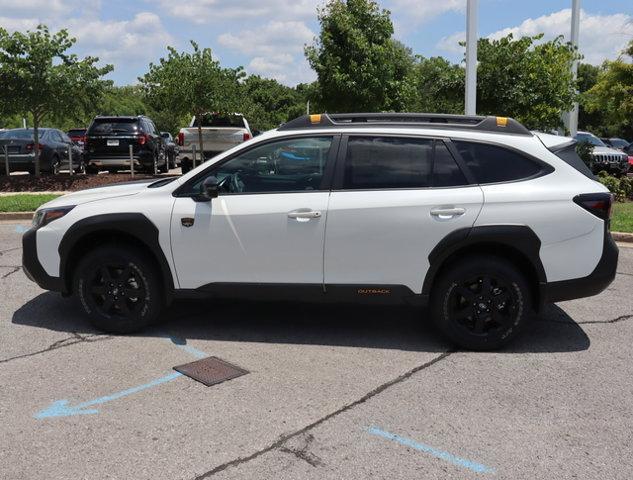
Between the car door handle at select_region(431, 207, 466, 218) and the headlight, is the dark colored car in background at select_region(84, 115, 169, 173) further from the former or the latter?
the car door handle at select_region(431, 207, 466, 218)

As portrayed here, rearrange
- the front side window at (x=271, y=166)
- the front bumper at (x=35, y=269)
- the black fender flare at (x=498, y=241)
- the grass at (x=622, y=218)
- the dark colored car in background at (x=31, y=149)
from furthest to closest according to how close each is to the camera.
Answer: the dark colored car in background at (x=31, y=149), the grass at (x=622, y=218), the front bumper at (x=35, y=269), the front side window at (x=271, y=166), the black fender flare at (x=498, y=241)

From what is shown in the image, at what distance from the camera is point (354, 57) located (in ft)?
A: 59.6

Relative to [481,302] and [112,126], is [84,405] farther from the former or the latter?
[112,126]

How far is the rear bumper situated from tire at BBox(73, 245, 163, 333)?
3083 millimetres

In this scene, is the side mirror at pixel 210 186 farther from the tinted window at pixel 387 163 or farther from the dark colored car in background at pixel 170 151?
the dark colored car in background at pixel 170 151

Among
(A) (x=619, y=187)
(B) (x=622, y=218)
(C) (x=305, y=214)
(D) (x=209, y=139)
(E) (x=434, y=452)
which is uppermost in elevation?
(D) (x=209, y=139)

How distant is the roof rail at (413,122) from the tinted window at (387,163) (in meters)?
0.19

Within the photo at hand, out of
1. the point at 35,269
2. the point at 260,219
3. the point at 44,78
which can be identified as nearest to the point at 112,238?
the point at 35,269

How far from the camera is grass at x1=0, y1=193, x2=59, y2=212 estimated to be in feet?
38.3

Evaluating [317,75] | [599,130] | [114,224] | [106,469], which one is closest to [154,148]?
[317,75]

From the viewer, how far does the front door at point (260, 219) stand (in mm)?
4844

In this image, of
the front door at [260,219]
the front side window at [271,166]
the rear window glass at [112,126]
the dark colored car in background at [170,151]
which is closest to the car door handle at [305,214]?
the front door at [260,219]

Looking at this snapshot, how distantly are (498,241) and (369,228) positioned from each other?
958 millimetres

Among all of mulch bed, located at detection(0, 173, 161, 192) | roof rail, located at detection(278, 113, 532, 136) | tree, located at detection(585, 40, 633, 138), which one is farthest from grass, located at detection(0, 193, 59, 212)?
tree, located at detection(585, 40, 633, 138)
